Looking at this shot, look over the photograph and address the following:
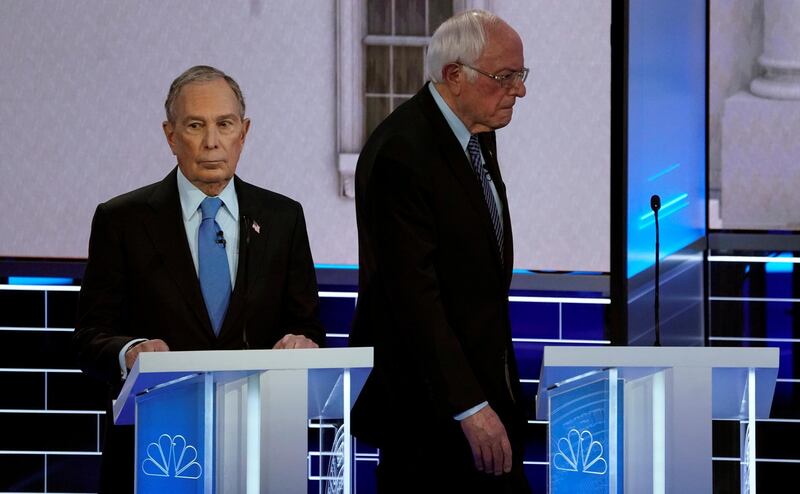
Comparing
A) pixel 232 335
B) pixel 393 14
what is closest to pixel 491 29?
pixel 232 335

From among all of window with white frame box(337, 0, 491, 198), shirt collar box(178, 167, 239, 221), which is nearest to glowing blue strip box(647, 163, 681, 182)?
window with white frame box(337, 0, 491, 198)

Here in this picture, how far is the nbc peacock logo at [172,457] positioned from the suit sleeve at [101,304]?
1.93 ft

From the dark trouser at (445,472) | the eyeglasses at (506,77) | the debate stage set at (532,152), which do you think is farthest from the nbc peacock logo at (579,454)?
the debate stage set at (532,152)

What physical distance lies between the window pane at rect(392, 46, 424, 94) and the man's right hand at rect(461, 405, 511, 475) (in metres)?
2.10

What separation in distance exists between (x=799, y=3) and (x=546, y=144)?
1.08 meters

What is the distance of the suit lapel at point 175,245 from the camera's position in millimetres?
3133

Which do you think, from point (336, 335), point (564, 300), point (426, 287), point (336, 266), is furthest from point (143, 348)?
point (564, 300)

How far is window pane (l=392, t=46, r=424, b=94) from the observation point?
15.7 feet

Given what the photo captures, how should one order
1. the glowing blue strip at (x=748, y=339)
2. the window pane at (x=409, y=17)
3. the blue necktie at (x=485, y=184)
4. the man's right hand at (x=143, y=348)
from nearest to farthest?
the man's right hand at (x=143, y=348)
the blue necktie at (x=485, y=184)
the window pane at (x=409, y=17)
the glowing blue strip at (x=748, y=339)

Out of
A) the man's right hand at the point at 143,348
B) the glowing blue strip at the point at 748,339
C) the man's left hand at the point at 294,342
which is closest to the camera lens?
the man's right hand at the point at 143,348

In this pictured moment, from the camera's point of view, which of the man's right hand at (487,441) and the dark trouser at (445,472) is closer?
the man's right hand at (487,441)

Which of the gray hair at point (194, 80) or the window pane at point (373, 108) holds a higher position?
the window pane at point (373, 108)

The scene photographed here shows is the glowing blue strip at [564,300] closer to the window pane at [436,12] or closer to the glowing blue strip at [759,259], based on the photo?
the glowing blue strip at [759,259]

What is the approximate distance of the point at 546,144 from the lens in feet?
15.8
